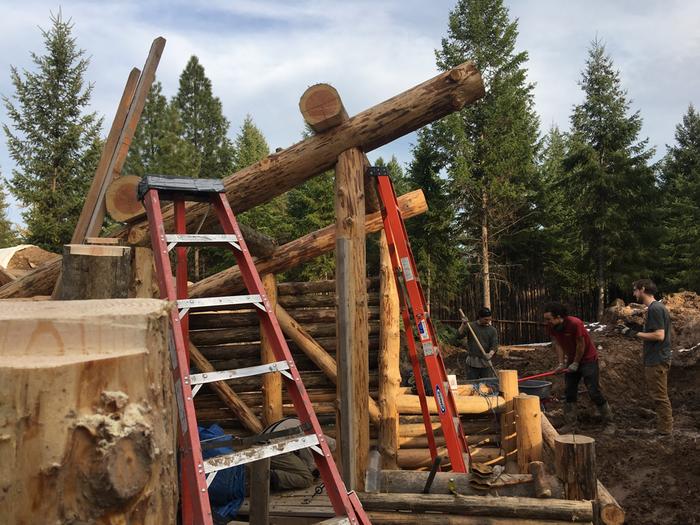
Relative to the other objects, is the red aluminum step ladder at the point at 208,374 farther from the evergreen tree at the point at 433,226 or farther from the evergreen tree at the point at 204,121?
the evergreen tree at the point at 204,121

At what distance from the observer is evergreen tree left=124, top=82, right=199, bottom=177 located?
28000 millimetres

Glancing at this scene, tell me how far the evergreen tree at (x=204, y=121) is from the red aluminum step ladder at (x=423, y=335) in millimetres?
28826

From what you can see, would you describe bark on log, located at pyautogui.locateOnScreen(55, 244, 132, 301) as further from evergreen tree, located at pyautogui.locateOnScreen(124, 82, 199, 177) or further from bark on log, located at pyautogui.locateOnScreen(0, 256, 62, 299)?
evergreen tree, located at pyautogui.locateOnScreen(124, 82, 199, 177)

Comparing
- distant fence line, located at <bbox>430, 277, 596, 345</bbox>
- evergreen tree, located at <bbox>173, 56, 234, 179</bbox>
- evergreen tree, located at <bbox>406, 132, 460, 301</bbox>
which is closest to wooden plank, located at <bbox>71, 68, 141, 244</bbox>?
evergreen tree, located at <bbox>406, 132, 460, 301</bbox>

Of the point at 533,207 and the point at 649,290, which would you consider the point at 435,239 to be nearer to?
the point at 533,207

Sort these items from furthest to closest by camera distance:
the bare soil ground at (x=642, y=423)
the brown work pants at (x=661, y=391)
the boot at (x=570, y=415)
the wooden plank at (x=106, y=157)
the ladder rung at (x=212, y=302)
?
the boot at (x=570, y=415)
the brown work pants at (x=661, y=391)
the bare soil ground at (x=642, y=423)
the wooden plank at (x=106, y=157)
the ladder rung at (x=212, y=302)

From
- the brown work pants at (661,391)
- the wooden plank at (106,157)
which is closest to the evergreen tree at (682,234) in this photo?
the brown work pants at (661,391)

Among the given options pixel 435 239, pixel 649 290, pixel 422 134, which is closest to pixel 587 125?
pixel 422 134

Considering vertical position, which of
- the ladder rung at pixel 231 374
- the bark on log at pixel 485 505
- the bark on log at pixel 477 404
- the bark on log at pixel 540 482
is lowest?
the bark on log at pixel 485 505

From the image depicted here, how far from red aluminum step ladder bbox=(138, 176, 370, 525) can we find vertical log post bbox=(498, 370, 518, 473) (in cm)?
261

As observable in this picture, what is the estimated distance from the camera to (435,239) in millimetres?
19734

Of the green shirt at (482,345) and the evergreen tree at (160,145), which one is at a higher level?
the evergreen tree at (160,145)

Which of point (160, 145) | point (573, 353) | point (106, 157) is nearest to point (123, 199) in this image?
point (106, 157)

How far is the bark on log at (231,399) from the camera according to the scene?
632 centimetres
